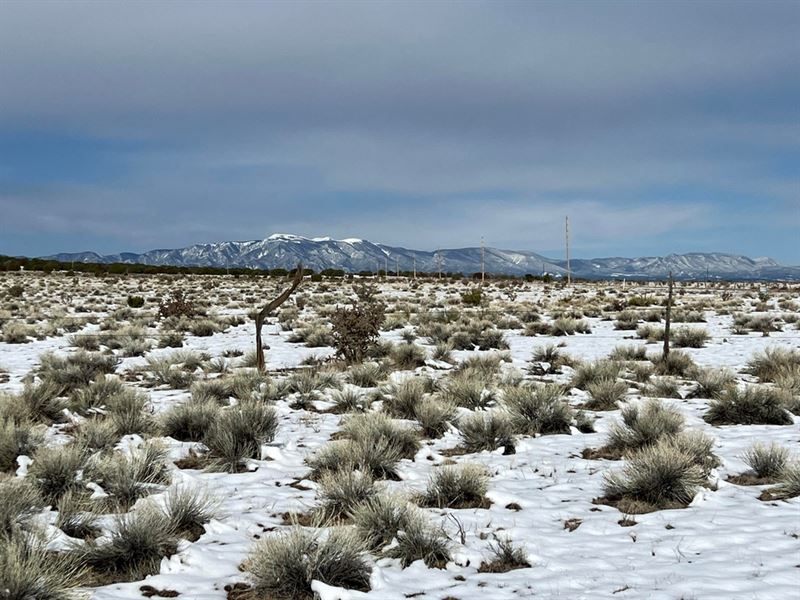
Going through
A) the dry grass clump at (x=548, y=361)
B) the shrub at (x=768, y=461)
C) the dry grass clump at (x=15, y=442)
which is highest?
the dry grass clump at (x=15, y=442)

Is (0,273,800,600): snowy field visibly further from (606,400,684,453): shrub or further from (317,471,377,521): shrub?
(606,400,684,453): shrub

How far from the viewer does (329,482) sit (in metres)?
5.96

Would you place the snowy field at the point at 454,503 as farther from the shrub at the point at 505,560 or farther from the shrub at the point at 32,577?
the shrub at the point at 32,577

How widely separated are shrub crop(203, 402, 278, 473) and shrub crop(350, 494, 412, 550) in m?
2.69

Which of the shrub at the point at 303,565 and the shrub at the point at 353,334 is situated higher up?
the shrub at the point at 353,334

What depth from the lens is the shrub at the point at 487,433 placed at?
8188mm

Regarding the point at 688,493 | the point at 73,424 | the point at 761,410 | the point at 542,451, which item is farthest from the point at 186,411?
the point at 761,410

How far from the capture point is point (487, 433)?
27.3ft

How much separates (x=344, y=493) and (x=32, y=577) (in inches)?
107

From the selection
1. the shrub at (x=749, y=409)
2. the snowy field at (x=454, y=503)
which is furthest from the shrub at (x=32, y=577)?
the shrub at (x=749, y=409)

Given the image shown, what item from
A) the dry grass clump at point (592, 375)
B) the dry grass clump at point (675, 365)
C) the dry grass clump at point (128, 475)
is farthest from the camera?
the dry grass clump at point (675, 365)

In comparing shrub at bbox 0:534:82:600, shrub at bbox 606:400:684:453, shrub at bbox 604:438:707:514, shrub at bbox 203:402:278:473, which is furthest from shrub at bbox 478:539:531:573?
shrub at bbox 203:402:278:473

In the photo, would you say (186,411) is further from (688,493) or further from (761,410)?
(761,410)

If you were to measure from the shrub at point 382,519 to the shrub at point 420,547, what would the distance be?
0.34ft
